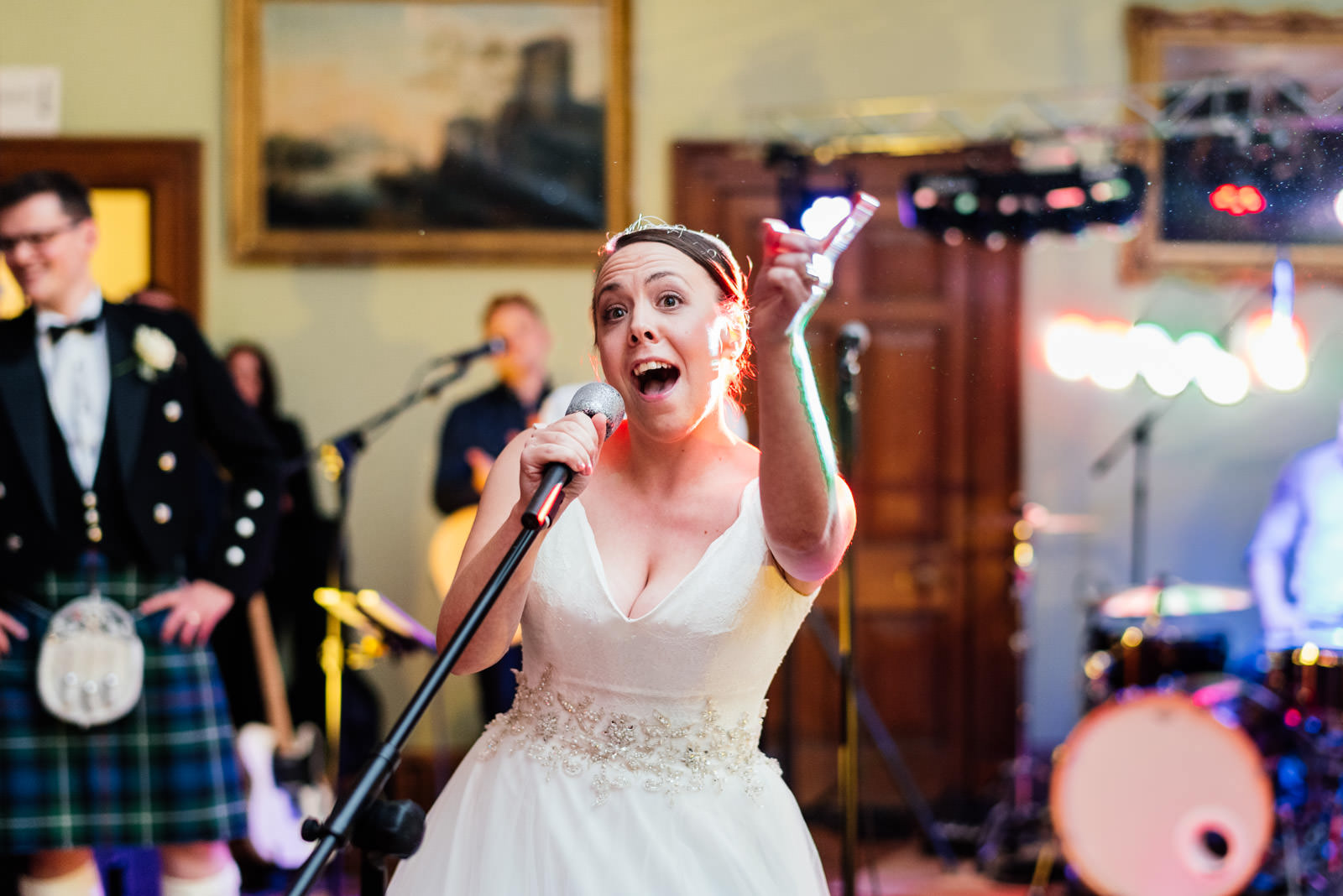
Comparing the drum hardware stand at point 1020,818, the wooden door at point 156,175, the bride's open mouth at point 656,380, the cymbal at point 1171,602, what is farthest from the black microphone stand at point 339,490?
the cymbal at point 1171,602

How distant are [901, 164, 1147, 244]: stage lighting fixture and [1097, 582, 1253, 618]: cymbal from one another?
1.25 m

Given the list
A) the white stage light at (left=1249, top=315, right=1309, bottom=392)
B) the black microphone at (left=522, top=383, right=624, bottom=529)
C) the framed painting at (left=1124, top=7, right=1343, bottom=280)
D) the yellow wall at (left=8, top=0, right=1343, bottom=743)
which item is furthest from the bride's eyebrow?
the white stage light at (left=1249, top=315, right=1309, bottom=392)

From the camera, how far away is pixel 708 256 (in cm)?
150

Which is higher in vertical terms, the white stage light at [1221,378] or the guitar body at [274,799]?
the white stage light at [1221,378]

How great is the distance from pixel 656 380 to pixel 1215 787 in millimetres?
3267

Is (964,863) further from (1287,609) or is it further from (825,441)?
(825,441)

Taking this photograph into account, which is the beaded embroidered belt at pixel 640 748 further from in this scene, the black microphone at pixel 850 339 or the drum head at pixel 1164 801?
the drum head at pixel 1164 801

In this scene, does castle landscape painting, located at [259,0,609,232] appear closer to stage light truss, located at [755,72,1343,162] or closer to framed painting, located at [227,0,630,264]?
framed painting, located at [227,0,630,264]

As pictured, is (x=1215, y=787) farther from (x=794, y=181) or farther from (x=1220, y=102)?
(x=794, y=181)

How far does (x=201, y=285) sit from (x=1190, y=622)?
3845mm

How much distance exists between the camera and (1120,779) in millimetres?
4129

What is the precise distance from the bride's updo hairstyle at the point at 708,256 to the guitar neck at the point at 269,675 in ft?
9.20

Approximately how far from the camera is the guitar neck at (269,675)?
13.1 ft

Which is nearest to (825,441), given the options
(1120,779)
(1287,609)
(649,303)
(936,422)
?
(649,303)
